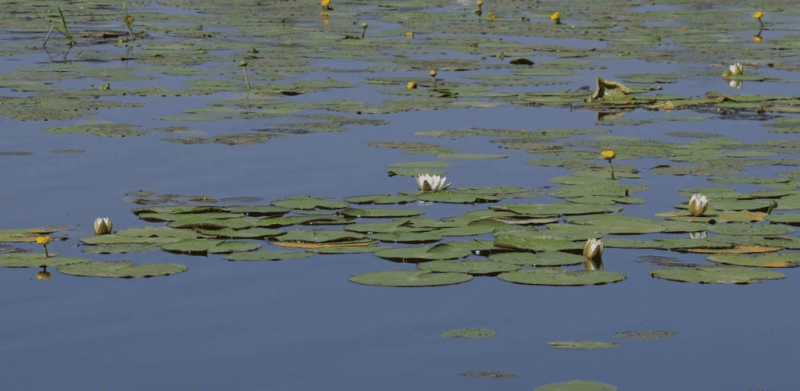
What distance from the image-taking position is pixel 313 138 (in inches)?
298

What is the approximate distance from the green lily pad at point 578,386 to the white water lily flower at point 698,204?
6.93ft

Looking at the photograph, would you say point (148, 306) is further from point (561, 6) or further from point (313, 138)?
point (561, 6)

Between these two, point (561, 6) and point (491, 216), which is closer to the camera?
point (491, 216)

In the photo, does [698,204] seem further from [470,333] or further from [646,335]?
[470,333]

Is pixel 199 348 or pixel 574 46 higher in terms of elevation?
pixel 574 46

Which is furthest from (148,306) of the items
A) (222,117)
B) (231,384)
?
(222,117)

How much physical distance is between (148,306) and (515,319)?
1.20 metres

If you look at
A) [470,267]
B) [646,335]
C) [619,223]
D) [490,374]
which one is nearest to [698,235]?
[619,223]

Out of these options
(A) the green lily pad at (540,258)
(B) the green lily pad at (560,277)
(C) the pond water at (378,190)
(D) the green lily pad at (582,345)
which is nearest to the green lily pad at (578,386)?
(C) the pond water at (378,190)

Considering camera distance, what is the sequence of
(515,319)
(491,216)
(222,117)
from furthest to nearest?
(222,117) → (491,216) → (515,319)

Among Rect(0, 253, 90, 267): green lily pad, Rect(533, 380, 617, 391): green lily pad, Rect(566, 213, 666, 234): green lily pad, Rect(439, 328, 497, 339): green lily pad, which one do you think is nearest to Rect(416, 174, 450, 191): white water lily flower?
Rect(566, 213, 666, 234): green lily pad

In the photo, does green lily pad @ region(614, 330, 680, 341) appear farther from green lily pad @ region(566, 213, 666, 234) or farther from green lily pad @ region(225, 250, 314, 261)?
green lily pad @ region(225, 250, 314, 261)

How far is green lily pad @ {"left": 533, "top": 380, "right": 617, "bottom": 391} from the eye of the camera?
3.30 meters

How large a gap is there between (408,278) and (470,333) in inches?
23.2
